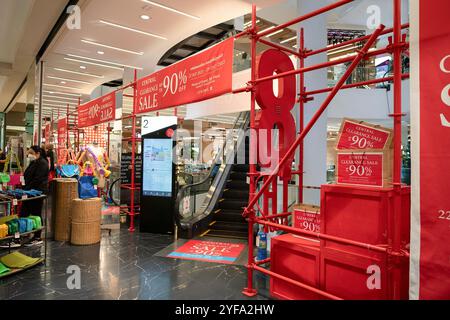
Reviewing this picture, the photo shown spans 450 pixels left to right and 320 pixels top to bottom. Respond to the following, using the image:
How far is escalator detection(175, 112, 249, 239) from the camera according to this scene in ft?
20.4

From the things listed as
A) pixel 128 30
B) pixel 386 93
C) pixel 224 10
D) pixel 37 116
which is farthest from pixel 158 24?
pixel 386 93

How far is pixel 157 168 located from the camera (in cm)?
641

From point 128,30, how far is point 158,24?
63 centimetres

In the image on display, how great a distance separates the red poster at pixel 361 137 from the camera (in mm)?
2691

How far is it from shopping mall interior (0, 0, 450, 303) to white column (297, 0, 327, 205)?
0.11ft

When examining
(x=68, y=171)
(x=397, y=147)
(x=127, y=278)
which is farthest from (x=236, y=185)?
(x=397, y=147)

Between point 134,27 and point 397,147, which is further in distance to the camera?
point 134,27

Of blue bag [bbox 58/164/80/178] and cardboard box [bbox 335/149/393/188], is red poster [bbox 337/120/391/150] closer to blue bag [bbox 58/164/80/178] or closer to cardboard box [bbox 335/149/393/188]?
cardboard box [bbox 335/149/393/188]

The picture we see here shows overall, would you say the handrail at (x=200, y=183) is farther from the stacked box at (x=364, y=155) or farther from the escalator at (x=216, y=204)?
the stacked box at (x=364, y=155)

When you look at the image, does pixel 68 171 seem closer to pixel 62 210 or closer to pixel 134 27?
pixel 62 210

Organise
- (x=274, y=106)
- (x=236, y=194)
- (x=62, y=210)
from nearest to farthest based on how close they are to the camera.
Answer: (x=274, y=106) → (x=62, y=210) → (x=236, y=194)

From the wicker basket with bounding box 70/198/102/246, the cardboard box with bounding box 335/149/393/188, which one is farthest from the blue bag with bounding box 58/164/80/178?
the cardboard box with bounding box 335/149/393/188

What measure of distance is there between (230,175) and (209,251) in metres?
2.98
